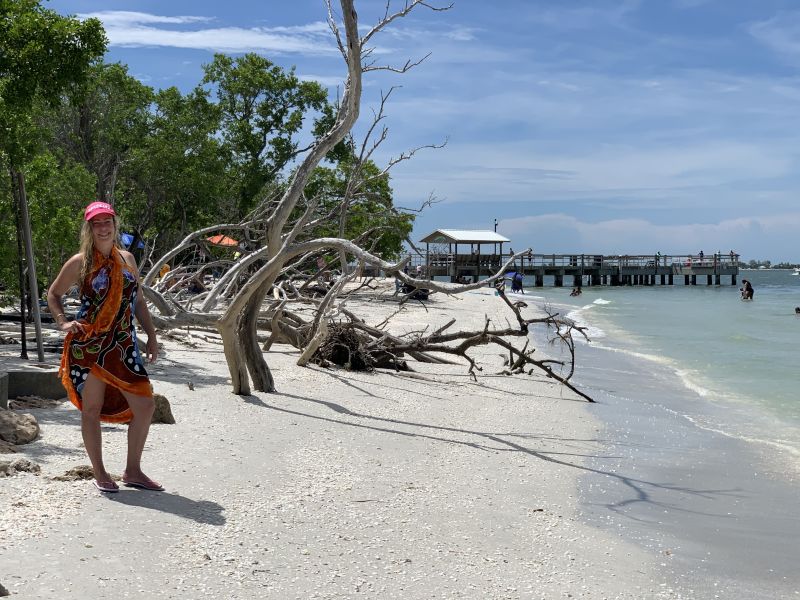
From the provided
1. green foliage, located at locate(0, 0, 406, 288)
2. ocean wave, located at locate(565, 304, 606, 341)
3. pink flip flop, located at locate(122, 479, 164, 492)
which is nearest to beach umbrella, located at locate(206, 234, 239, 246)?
green foliage, located at locate(0, 0, 406, 288)

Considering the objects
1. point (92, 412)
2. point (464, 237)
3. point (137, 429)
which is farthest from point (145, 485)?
point (464, 237)

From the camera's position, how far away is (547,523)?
5328 mm

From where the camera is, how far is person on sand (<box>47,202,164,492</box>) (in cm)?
451

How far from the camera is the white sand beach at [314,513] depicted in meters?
3.88

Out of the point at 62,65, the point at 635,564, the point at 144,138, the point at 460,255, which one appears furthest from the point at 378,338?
the point at 460,255

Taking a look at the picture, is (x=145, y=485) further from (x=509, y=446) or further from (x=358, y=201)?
(x=358, y=201)

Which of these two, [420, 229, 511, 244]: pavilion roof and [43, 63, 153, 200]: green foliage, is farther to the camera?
[420, 229, 511, 244]: pavilion roof

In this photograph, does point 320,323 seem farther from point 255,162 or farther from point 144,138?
point 255,162

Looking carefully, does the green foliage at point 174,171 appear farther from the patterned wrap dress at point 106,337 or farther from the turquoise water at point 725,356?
the patterned wrap dress at point 106,337

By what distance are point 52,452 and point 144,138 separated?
22.7 m

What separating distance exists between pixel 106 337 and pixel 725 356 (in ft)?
54.9

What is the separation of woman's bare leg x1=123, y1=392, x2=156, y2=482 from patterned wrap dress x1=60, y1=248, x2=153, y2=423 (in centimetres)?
7

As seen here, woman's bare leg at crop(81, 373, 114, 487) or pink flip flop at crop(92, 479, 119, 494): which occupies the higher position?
woman's bare leg at crop(81, 373, 114, 487)

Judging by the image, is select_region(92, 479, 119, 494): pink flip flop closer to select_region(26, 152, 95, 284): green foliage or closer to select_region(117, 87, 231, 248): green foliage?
select_region(26, 152, 95, 284): green foliage
